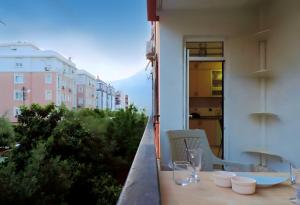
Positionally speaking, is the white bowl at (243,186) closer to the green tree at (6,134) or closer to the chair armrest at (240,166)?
the chair armrest at (240,166)

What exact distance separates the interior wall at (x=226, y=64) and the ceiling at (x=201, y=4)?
0.37 ft

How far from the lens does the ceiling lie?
11.9 feet

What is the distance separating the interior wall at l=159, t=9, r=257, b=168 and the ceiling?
0.37ft

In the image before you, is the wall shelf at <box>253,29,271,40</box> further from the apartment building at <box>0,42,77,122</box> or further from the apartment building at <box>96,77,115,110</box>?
the apartment building at <box>96,77,115,110</box>

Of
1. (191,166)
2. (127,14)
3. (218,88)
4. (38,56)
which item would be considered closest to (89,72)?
(38,56)

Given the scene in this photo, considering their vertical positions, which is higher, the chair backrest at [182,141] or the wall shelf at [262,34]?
the wall shelf at [262,34]

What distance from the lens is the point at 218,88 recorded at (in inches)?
285

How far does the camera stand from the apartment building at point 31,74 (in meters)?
12.9

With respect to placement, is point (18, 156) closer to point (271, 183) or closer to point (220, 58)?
point (220, 58)

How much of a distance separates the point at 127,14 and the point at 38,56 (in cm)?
533

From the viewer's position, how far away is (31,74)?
14953mm

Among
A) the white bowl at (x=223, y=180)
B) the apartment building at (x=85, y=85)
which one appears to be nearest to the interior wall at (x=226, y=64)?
the white bowl at (x=223, y=180)

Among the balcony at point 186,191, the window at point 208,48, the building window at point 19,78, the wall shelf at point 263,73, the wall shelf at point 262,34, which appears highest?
the building window at point 19,78

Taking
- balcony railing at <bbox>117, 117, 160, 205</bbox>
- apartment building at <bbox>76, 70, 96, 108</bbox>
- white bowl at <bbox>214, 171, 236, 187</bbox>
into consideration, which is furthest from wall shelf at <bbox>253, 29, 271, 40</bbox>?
apartment building at <bbox>76, 70, 96, 108</bbox>
